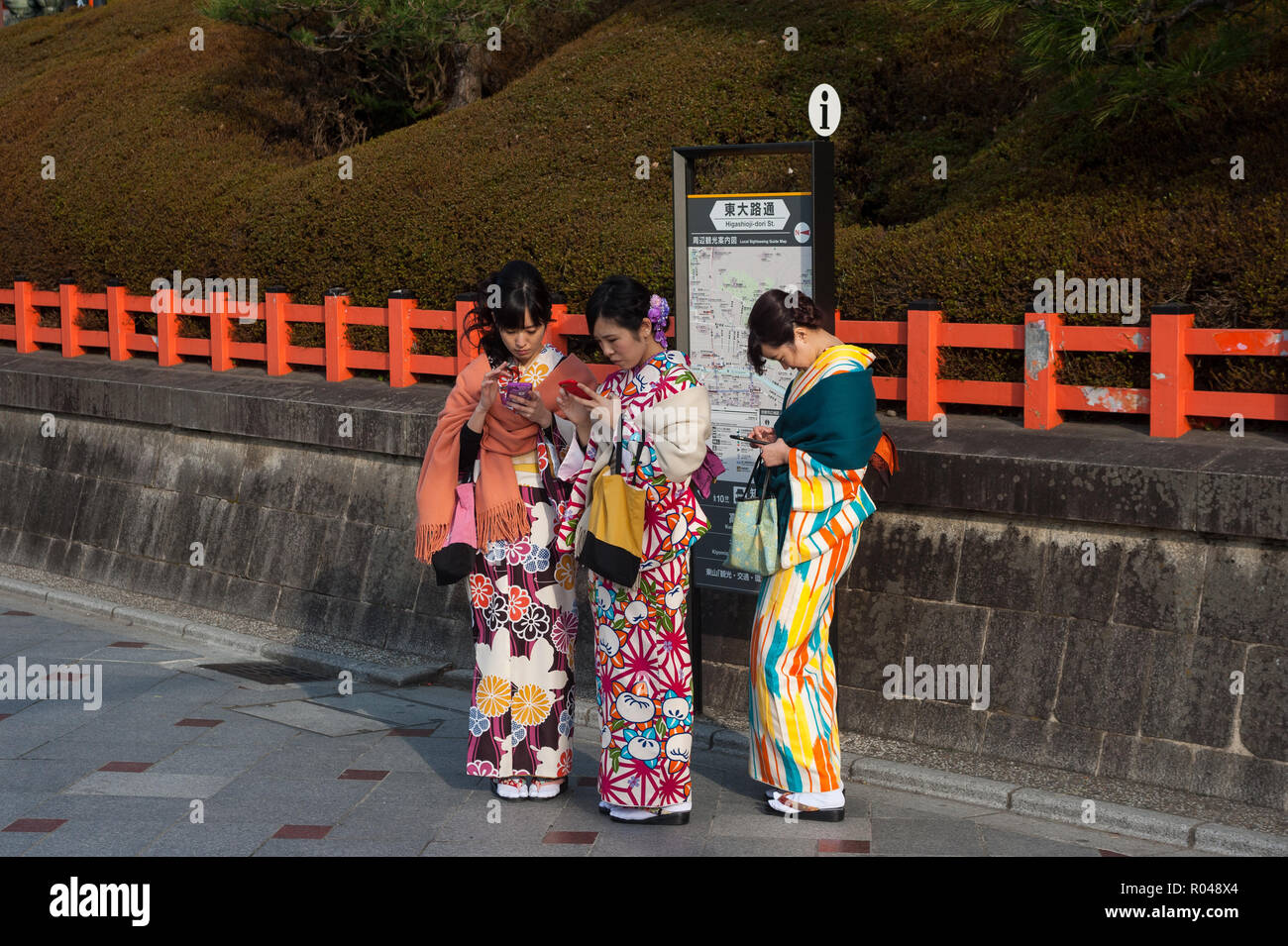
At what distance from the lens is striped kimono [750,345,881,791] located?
16.9 ft

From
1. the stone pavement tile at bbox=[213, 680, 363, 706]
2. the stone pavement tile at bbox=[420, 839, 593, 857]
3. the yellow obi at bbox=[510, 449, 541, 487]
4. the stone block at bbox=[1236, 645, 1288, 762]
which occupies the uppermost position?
the yellow obi at bbox=[510, 449, 541, 487]

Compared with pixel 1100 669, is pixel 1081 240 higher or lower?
higher

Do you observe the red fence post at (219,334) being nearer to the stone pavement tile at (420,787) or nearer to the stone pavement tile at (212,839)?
the stone pavement tile at (420,787)

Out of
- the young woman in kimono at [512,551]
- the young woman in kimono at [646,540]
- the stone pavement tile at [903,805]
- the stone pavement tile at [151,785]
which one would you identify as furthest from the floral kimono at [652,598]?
the stone pavement tile at [151,785]

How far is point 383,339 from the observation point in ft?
36.2

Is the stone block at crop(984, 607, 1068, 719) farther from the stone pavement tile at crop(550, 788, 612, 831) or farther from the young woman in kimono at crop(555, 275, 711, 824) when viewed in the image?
the stone pavement tile at crop(550, 788, 612, 831)

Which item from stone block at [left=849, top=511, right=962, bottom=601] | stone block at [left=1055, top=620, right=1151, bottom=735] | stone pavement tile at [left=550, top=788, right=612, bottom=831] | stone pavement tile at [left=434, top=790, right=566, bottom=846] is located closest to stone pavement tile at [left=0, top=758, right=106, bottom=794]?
stone pavement tile at [left=434, top=790, right=566, bottom=846]

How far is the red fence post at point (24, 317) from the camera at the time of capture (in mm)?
13562

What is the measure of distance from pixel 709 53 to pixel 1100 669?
831 cm

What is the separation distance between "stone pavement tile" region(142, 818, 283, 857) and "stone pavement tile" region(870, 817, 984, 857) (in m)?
2.26

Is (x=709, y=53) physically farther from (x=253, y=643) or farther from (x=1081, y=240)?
(x=253, y=643)

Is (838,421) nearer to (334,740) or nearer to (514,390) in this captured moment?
(514,390)

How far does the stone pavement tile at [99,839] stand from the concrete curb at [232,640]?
265cm

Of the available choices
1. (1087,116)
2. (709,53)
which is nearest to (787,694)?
(1087,116)
